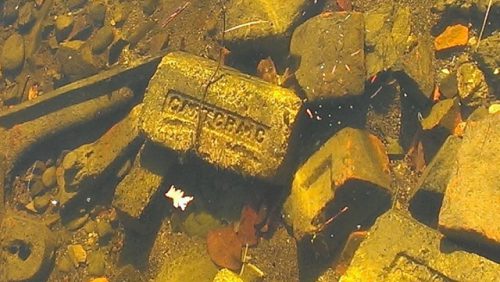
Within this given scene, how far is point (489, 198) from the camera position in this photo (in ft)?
10.3

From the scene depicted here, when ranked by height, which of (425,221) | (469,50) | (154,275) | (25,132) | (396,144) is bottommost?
(154,275)

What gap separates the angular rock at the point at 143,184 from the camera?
4.41 meters

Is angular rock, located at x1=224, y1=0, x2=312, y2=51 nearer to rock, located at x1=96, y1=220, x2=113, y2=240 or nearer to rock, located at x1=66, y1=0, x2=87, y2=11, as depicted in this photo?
rock, located at x1=96, y1=220, x2=113, y2=240

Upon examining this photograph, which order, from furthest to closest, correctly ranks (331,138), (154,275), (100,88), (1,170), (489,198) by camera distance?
(1,170) → (100,88) → (154,275) → (331,138) → (489,198)

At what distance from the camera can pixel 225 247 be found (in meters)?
4.23

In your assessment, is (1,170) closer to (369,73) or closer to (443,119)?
(369,73)

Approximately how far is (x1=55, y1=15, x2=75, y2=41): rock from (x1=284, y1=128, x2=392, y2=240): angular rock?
3225 millimetres

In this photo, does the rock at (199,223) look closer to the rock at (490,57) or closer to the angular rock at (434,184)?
the angular rock at (434,184)

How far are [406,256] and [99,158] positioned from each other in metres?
2.82

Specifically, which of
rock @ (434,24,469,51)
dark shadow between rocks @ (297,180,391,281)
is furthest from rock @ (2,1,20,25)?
rock @ (434,24,469,51)

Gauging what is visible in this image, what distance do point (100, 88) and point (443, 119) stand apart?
9.98ft

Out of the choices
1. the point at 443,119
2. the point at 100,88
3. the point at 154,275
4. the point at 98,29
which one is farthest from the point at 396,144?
the point at 98,29

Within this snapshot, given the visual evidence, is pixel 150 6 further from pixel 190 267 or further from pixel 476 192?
pixel 476 192

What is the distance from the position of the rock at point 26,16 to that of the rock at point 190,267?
10.9 feet
